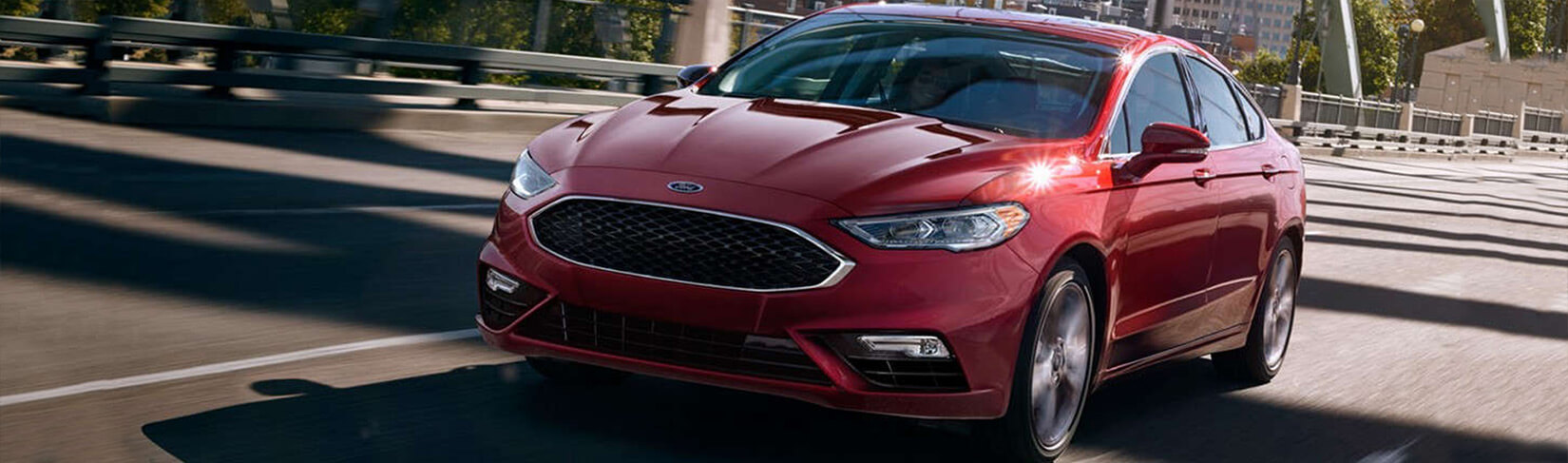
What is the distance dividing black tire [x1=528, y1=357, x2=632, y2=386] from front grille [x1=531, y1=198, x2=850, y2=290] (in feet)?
3.20

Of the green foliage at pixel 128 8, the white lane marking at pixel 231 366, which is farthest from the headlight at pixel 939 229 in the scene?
the green foliage at pixel 128 8

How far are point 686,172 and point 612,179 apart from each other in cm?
21

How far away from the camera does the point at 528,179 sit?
579 centimetres

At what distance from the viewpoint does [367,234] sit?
1060cm

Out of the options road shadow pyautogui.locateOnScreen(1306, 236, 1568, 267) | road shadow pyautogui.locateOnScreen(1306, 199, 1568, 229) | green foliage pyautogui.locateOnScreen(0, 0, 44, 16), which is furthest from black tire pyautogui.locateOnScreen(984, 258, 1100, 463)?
road shadow pyautogui.locateOnScreen(1306, 199, 1568, 229)

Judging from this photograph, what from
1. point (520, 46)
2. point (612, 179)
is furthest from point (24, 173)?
A: point (520, 46)

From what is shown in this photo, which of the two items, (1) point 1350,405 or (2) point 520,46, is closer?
(1) point 1350,405

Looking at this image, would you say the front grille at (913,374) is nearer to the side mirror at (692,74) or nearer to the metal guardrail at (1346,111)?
the side mirror at (692,74)

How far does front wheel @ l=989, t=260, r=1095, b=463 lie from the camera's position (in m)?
5.64

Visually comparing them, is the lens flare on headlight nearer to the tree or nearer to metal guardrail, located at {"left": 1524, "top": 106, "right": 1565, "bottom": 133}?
metal guardrail, located at {"left": 1524, "top": 106, "right": 1565, "bottom": 133}

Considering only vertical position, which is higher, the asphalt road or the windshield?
the windshield

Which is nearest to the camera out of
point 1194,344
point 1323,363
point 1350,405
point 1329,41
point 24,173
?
point 1194,344

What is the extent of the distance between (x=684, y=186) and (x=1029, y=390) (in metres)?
1.16

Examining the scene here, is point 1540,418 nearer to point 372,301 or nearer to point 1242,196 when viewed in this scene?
point 1242,196
